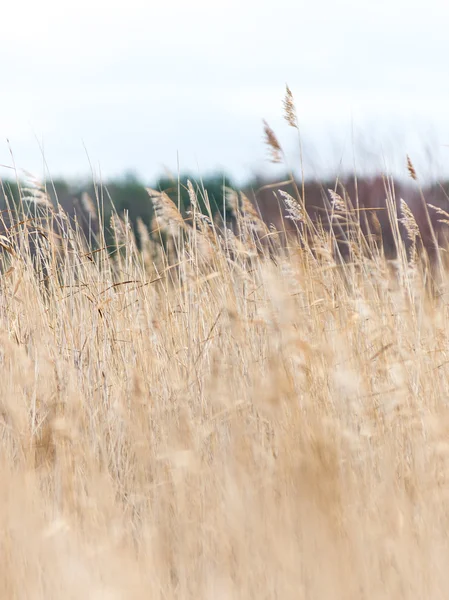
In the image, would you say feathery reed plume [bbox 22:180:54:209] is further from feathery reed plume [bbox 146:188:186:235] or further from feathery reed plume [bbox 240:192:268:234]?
feathery reed plume [bbox 240:192:268:234]

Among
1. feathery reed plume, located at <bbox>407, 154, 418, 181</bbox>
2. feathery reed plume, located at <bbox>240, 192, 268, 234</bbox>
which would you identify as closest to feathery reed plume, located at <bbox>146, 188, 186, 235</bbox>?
feathery reed plume, located at <bbox>240, 192, 268, 234</bbox>

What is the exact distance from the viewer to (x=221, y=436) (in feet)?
7.04

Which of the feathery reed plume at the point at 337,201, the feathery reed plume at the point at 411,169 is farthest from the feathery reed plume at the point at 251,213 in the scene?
the feathery reed plume at the point at 411,169

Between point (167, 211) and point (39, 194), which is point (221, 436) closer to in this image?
point (167, 211)

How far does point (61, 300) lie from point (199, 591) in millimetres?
1477

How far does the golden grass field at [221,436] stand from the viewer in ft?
4.97

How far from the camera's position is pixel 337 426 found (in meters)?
1.82

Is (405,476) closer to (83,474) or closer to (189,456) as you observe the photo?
(189,456)

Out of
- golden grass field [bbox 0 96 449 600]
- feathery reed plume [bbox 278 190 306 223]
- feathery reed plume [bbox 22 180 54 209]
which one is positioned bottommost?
golden grass field [bbox 0 96 449 600]

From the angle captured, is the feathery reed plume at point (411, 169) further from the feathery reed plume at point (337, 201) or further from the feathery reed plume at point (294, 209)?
the feathery reed plume at point (294, 209)

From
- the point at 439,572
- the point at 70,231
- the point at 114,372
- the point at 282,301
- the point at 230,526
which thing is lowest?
the point at 439,572

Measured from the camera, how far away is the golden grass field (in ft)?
4.97

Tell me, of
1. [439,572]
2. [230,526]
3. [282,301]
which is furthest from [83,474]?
[439,572]

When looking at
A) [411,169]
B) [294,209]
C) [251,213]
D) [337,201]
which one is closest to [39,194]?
[251,213]
